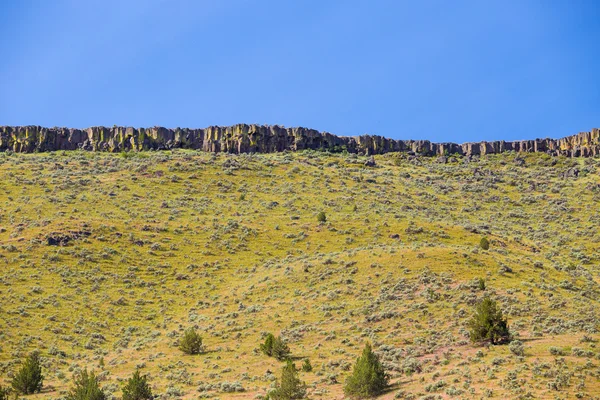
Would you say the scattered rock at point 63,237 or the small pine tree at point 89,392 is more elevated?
the scattered rock at point 63,237

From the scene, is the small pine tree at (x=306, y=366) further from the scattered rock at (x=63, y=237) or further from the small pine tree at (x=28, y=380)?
the scattered rock at (x=63, y=237)

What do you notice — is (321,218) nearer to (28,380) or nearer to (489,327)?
(489,327)

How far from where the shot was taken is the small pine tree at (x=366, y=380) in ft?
112

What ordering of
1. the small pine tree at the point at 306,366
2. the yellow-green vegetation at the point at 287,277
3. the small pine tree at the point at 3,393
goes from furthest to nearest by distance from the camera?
the small pine tree at the point at 306,366
the yellow-green vegetation at the point at 287,277
the small pine tree at the point at 3,393

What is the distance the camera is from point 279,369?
42.2 meters

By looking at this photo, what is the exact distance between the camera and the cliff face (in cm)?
13312

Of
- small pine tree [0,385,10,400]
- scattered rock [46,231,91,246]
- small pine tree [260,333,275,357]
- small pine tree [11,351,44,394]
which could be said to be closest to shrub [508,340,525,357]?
small pine tree [260,333,275,357]

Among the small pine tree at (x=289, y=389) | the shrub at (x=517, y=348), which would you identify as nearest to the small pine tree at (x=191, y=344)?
the small pine tree at (x=289, y=389)

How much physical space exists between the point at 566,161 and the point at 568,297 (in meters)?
86.7

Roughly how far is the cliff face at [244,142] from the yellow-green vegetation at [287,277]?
1853 cm

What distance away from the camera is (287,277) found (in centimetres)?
6309

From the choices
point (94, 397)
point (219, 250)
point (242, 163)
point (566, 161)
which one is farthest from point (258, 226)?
point (566, 161)

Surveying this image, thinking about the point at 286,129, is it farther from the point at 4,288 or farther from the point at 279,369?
the point at 279,369

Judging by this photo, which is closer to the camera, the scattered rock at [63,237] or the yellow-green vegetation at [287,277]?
the yellow-green vegetation at [287,277]
